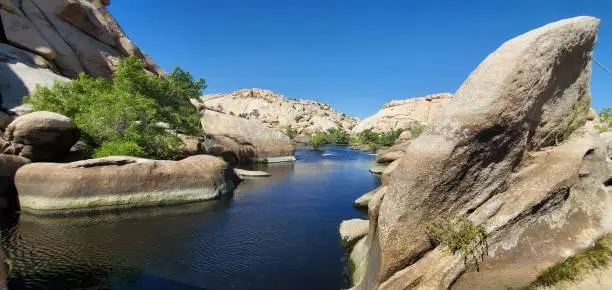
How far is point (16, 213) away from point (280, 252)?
16.4 m

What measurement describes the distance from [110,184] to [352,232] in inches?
612

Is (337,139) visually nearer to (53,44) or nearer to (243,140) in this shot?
(243,140)

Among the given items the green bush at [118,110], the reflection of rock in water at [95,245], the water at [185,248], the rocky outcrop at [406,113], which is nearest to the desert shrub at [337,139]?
the rocky outcrop at [406,113]

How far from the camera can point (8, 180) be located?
21750 mm

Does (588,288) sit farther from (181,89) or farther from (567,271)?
(181,89)

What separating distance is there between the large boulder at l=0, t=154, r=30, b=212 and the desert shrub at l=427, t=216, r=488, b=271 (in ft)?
80.6

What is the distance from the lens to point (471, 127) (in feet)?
29.6

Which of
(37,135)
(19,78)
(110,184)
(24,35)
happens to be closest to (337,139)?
(24,35)

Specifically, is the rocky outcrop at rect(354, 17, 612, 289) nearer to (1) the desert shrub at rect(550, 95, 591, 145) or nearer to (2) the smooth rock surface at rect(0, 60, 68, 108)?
(1) the desert shrub at rect(550, 95, 591, 145)

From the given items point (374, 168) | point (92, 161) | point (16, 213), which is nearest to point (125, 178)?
point (92, 161)

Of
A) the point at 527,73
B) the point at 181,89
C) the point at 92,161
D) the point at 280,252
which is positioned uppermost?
the point at 181,89

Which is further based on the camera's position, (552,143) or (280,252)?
(280,252)

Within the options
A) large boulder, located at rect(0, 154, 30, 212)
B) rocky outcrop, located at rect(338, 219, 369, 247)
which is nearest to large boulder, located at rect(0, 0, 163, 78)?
large boulder, located at rect(0, 154, 30, 212)

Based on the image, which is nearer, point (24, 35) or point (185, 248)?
point (185, 248)
